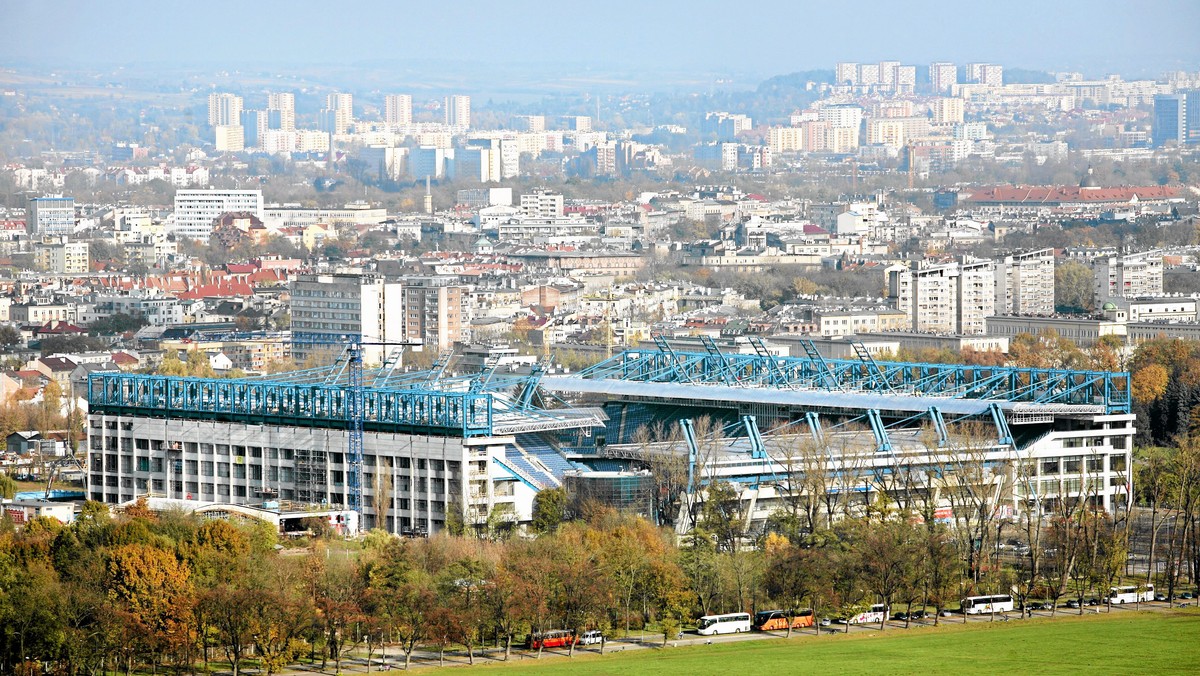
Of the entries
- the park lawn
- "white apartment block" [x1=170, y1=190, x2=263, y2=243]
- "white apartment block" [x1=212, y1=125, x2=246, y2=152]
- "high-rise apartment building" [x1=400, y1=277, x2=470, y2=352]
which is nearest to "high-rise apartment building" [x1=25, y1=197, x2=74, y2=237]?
"white apartment block" [x1=170, y1=190, x2=263, y2=243]

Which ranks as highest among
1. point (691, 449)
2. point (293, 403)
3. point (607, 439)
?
point (293, 403)

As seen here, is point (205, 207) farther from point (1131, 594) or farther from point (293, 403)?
point (1131, 594)

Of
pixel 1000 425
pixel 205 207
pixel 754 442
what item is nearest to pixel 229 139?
pixel 205 207

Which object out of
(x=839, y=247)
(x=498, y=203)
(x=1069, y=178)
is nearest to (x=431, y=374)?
(x=839, y=247)

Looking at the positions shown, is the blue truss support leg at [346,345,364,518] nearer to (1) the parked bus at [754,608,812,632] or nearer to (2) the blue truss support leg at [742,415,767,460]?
(2) the blue truss support leg at [742,415,767,460]

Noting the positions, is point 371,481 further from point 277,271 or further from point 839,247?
point 839,247

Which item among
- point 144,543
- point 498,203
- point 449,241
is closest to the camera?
point 144,543

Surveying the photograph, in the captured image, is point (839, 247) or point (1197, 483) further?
point (839, 247)
